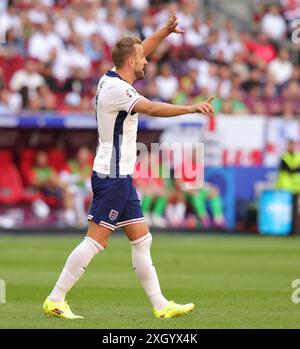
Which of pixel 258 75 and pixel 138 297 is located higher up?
pixel 258 75

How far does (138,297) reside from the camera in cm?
1120

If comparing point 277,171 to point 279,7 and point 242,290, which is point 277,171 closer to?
point 279,7

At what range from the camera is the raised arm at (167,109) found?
8.83m

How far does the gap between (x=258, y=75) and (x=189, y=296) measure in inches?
647

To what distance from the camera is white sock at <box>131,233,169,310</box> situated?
9.39 metres

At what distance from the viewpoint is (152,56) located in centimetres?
2548

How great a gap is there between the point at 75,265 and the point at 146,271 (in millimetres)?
648

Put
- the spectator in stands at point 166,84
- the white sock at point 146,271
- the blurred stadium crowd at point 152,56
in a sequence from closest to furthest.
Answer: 1. the white sock at point 146,271
2. the blurred stadium crowd at point 152,56
3. the spectator in stands at point 166,84

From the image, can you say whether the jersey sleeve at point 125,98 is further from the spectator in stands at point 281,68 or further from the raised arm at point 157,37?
the spectator in stands at point 281,68

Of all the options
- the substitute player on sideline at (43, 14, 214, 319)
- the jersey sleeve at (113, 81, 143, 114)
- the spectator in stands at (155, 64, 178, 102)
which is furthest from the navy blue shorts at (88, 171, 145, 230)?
the spectator in stands at (155, 64, 178, 102)

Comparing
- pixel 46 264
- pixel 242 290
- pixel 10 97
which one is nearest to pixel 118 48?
pixel 242 290

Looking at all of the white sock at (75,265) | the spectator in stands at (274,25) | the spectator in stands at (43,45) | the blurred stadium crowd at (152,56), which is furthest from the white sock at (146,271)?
the spectator in stands at (274,25)

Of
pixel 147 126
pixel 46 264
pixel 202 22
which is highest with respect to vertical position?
pixel 202 22

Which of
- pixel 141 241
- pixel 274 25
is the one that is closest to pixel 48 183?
pixel 274 25
